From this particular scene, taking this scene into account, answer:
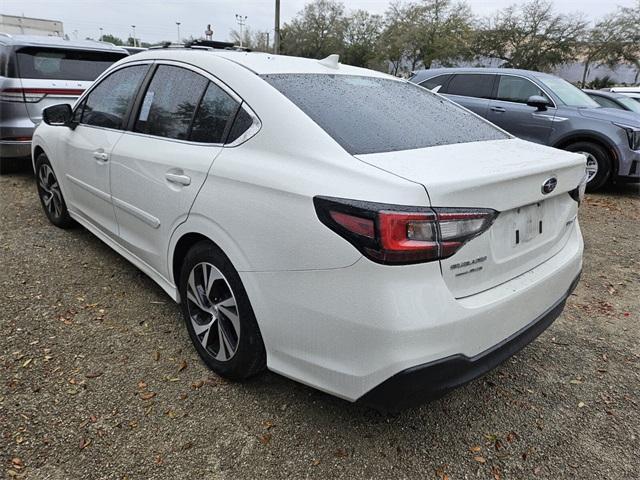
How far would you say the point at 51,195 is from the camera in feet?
14.4

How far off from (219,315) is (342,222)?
0.97m

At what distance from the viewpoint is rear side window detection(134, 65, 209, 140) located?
2508 millimetres

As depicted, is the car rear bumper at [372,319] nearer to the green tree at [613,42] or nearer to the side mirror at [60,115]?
the side mirror at [60,115]

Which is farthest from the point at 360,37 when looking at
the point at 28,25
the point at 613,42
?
the point at 28,25

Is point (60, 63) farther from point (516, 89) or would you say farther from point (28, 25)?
point (28, 25)

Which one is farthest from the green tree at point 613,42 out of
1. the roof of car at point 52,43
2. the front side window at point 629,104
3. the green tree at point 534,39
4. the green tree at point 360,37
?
the roof of car at point 52,43

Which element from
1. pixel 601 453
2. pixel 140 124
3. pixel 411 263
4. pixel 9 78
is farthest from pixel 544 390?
pixel 9 78

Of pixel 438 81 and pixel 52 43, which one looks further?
pixel 438 81

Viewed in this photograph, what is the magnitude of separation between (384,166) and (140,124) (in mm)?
1779

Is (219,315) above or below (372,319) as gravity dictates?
below

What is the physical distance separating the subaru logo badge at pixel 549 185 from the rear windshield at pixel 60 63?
5815mm

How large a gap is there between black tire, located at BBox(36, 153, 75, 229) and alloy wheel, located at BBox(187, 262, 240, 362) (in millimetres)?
2299

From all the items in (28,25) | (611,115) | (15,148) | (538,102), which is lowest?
(15,148)

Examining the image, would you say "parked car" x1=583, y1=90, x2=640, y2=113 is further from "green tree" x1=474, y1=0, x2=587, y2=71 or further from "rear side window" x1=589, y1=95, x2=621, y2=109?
"green tree" x1=474, y1=0, x2=587, y2=71
